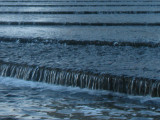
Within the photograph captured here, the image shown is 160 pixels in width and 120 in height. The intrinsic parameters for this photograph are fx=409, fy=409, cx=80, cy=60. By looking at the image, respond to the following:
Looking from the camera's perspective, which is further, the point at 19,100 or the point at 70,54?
the point at 70,54

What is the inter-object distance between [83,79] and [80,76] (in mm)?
57

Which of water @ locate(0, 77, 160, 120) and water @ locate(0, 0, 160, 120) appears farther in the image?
water @ locate(0, 0, 160, 120)

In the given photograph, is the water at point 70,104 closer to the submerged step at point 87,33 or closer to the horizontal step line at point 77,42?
the horizontal step line at point 77,42

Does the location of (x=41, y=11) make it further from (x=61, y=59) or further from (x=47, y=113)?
(x=47, y=113)

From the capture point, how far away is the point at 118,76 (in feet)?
16.8

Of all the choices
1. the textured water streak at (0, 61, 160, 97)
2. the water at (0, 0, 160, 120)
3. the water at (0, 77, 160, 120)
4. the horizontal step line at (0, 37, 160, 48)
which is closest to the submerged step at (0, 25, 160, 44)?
the water at (0, 0, 160, 120)

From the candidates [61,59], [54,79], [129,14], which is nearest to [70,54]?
[61,59]

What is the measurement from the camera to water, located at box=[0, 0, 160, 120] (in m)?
4.50

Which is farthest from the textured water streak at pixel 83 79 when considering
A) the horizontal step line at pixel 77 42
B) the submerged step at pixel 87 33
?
the submerged step at pixel 87 33

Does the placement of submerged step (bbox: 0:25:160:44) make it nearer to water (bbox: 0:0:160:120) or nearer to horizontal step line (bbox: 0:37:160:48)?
water (bbox: 0:0:160:120)

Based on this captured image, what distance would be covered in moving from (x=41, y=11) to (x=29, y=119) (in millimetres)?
9977

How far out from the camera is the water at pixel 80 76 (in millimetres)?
4499

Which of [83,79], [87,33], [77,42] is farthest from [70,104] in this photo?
[87,33]

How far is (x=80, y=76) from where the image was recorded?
535 centimetres
